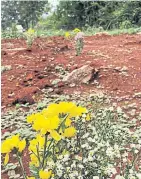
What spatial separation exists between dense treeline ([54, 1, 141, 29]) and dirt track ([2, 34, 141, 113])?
10.1 meters

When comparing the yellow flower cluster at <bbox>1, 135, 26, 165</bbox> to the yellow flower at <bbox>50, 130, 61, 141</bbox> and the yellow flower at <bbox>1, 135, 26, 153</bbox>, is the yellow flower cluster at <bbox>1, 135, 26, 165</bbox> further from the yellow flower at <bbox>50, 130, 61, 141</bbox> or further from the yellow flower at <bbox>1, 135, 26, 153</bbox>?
the yellow flower at <bbox>50, 130, 61, 141</bbox>

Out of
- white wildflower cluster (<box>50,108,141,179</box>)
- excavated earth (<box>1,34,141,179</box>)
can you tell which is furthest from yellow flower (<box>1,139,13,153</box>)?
excavated earth (<box>1,34,141,179</box>)

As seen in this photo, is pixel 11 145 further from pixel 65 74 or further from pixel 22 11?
pixel 22 11

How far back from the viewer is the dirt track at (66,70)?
4.22 m

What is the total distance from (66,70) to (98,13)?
1368 centimetres

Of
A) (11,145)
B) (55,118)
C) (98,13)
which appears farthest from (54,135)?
(98,13)

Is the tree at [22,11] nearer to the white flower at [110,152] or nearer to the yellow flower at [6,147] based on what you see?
the white flower at [110,152]

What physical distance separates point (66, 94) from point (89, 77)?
0.42m

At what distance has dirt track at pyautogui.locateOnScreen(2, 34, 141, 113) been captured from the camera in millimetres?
4223

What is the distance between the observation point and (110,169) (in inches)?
75.9

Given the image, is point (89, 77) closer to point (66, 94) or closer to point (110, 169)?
point (66, 94)

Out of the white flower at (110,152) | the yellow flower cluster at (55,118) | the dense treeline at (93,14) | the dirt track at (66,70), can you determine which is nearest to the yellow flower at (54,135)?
the yellow flower cluster at (55,118)

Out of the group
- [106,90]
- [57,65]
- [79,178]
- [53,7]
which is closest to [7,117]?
[106,90]

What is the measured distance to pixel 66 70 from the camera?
4.85 m
